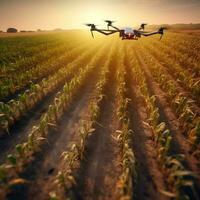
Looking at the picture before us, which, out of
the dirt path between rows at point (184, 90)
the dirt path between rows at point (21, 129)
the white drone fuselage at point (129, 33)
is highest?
the white drone fuselage at point (129, 33)

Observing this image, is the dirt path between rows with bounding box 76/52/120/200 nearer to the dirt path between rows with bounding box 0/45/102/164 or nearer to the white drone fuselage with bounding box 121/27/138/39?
the dirt path between rows with bounding box 0/45/102/164

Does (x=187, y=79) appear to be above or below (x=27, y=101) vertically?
below

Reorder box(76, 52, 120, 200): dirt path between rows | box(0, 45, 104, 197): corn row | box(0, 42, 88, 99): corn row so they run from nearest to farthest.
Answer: box(76, 52, 120, 200): dirt path between rows, box(0, 45, 104, 197): corn row, box(0, 42, 88, 99): corn row

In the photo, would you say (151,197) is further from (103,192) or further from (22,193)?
(22,193)

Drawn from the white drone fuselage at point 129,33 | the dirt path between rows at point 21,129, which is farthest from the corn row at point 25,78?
the white drone fuselage at point 129,33

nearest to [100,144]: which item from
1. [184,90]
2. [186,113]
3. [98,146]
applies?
[98,146]

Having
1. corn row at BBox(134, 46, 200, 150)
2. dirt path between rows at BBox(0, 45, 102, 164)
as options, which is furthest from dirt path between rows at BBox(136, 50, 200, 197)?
dirt path between rows at BBox(0, 45, 102, 164)

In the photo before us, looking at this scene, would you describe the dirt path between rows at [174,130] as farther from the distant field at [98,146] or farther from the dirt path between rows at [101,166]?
the dirt path between rows at [101,166]

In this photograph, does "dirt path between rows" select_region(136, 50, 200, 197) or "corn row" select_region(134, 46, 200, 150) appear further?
"corn row" select_region(134, 46, 200, 150)

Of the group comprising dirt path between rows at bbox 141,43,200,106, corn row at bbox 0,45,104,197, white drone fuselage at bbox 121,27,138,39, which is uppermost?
white drone fuselage at bbox 121,27,138,39

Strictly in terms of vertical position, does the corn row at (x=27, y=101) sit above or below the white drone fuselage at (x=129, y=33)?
below

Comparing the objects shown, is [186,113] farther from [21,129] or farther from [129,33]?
[21,129]

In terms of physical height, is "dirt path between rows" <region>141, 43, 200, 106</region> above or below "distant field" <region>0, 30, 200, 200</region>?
below
